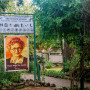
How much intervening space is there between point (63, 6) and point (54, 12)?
0.35 m

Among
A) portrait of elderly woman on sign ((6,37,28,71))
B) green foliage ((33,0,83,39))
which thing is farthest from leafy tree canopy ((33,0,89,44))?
portrait of elderly woman on sign ((6,37,28,71))

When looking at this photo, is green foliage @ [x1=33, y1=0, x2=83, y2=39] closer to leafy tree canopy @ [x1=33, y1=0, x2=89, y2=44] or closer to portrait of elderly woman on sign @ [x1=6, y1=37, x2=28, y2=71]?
leafy tree canopy @ [x1=33, y1=0, x2=89, y2=44]

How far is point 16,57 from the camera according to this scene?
6.56m

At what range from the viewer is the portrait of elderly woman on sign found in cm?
650

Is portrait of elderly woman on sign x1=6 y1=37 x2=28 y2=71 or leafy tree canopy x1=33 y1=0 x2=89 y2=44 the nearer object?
leafy tree canopy x1=33 y1=0 x2=89 y2=44

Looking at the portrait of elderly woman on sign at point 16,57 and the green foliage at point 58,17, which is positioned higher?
the green foliage at point 58,17

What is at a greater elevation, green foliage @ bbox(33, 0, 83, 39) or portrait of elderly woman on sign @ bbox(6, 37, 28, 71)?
green foliage @ bbox(33, 0, 83, 39)

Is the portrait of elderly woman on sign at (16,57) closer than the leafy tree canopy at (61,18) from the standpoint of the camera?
No

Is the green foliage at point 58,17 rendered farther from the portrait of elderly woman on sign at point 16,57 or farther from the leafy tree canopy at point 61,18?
the portrait of elderly woman on sign at point 16,57

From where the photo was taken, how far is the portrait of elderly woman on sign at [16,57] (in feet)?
21.3

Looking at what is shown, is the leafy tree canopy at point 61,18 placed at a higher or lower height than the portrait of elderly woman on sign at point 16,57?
higher

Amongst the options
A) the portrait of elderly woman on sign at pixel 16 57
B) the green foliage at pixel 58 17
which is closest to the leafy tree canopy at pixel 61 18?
the green foliage at pixel 58 17

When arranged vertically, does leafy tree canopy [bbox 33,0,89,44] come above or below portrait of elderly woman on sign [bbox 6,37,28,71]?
above

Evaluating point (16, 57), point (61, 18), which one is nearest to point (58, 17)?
point (61, 18)
